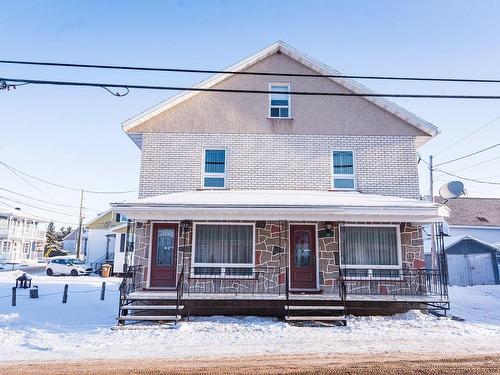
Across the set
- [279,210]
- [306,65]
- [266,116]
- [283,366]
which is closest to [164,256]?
[279,210]

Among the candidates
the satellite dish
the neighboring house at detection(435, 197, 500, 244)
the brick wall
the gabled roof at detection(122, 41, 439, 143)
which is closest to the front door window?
the brick wall

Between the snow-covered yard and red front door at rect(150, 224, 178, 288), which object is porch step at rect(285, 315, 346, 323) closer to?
the snow-covered yard

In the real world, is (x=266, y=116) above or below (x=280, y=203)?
above

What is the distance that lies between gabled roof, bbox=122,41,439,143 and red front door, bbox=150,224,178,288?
3744 millimetres

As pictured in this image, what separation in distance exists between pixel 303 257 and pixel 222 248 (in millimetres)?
2597

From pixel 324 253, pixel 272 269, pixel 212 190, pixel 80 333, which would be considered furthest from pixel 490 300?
pixel 80 333

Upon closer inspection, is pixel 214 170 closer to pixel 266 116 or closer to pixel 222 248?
pixel 266 116

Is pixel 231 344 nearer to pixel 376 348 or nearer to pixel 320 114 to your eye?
pixel 376 348

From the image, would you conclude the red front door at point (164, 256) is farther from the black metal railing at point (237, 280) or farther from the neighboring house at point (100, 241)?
the neighboring house at point (100, 241)

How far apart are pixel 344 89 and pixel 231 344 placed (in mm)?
9916

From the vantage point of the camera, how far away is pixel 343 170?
13.5 m

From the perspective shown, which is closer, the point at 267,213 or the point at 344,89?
the point at 267,213

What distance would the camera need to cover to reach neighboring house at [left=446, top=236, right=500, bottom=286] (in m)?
22.3

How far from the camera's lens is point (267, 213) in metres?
10.7
